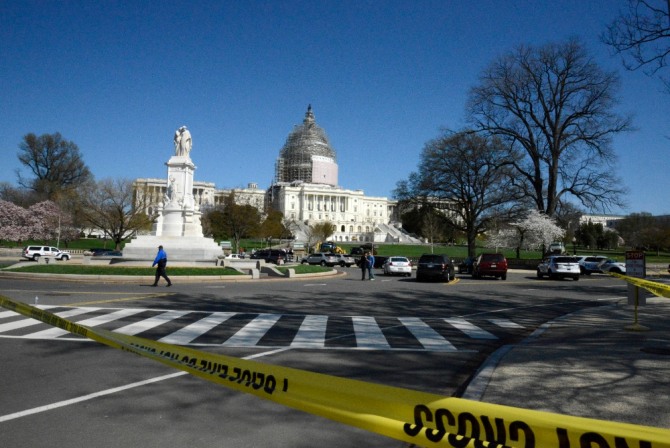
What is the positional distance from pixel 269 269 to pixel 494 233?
57.4 m

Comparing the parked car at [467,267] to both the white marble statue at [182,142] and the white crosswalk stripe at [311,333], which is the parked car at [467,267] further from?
the white crosswalk stripe at [311,333]

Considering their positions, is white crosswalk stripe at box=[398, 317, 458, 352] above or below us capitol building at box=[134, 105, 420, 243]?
below

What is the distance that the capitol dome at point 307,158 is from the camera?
510 ft

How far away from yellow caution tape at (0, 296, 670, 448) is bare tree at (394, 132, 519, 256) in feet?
149

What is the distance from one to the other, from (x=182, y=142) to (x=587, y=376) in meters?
33.5

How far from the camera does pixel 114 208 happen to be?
59.5 meters

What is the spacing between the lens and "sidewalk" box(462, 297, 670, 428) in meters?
5.36

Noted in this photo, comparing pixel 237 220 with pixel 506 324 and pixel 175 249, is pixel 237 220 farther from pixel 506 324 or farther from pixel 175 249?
pixel 506 324

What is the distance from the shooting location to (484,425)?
213 cm

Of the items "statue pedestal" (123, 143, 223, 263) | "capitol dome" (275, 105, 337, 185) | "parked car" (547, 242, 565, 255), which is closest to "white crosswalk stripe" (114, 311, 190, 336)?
"statue pedestal" (123, 143, 223, 263)

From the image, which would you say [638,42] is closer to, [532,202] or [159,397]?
[159,397]

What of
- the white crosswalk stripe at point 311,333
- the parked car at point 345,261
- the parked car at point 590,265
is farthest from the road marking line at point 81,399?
the parked car at point 345,261

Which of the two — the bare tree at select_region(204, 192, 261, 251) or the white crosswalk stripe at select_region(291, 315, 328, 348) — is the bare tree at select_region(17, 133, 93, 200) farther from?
the white crosswalk stripe at select_region(291, 315, 328, 348)

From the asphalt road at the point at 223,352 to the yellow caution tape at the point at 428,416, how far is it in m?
2.21
